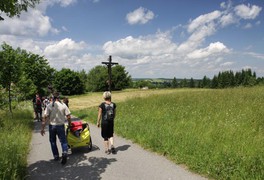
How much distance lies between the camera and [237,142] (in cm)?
704

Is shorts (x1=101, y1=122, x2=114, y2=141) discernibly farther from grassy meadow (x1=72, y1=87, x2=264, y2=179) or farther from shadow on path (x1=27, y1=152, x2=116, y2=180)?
grassy meadow (x1=72, y1=87, x2=264, y2=179)

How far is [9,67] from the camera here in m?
15.9

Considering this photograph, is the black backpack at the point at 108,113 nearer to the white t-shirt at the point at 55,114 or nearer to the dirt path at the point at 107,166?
the dirt path at the point at 107,166

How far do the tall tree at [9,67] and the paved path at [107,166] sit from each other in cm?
908

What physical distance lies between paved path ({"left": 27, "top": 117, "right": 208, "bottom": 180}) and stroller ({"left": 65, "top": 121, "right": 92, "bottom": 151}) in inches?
11.8

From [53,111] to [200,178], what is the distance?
4411 millimetres

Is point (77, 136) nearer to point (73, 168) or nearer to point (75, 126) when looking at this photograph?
point (75, 126)

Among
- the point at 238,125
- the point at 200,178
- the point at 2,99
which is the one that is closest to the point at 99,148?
the point at 200,178

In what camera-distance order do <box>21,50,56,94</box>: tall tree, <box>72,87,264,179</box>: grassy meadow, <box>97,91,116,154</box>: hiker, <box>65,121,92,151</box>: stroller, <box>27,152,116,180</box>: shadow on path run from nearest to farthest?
<box>72,87,264,179</box>: grassy meadow → <box>27,152,116,180</box>: shadow on path → <box>97,91,116,154</box>: hiker → <box>65,121,92,151</box>: stroller → <box>21,50,56,94</box>: tall tree

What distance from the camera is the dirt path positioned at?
586cm

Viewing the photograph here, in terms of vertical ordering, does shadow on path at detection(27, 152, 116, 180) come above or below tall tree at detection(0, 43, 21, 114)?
below

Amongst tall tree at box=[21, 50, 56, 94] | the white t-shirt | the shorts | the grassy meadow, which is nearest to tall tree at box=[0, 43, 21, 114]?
the grassy meadow

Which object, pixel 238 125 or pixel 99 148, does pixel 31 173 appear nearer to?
pixel 99 148

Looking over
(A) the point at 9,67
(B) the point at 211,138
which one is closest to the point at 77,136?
(B) the point at 211,138
